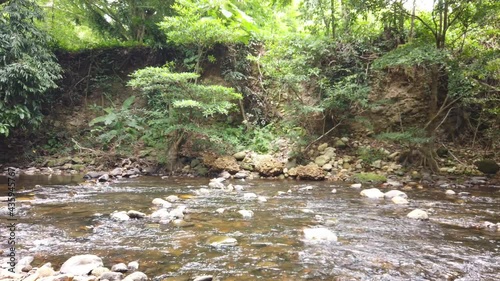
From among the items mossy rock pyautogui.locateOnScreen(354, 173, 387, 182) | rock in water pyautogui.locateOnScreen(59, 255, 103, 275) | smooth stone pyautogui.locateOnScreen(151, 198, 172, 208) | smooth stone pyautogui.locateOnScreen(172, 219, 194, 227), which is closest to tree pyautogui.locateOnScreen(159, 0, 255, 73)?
mossy rock pyautogui.locateOnScreen(354, 173, 387, 182)

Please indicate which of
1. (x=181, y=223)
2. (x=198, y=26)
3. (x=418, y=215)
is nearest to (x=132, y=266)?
(x=181, y=223)

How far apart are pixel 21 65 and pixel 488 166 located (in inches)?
446

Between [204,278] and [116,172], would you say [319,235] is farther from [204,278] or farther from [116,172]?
[116,172]

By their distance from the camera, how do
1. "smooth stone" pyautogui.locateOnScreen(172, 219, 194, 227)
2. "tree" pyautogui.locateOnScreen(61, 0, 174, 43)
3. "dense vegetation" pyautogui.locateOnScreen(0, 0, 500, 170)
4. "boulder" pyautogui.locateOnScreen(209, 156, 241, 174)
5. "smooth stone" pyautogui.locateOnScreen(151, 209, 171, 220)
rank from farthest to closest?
"tree" pyautogui.locateOnScreen(61, 0, 174, 43)
"boulder" pyautogui.locateOnScreen(209, 156, 241, 174)
"dense vegetation" pyautogui.locateOnScreen(0, 0, 500, 170)
"smooth stone" pyautogui.locateOnScreen(151, 209, 171, 220)
"smooth stone" pyautogui.locateOnScreen(172, 219, 194, 227)

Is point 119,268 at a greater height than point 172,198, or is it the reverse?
point 119,268

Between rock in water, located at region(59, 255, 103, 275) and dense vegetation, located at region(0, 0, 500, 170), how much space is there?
19.1ft

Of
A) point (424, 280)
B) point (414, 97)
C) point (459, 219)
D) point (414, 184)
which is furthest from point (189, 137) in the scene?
point (424, 280)

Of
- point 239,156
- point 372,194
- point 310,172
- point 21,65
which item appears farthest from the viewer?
point 239,156

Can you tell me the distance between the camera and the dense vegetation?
23.1 feet

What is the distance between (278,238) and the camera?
3.09 metres

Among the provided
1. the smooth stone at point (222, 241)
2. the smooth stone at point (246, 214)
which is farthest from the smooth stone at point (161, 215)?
the smooth stone at point (222, 241)

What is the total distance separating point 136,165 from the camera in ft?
31.0

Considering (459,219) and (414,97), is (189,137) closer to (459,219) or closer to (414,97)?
(414,97)

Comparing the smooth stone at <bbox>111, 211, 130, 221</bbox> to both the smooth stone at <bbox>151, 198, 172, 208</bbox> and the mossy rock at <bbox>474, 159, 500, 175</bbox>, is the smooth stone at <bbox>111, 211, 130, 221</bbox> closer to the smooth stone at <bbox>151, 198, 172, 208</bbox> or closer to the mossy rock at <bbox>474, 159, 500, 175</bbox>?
the smooth stone at <bbox>151, 198, 172, 208</bbox>
